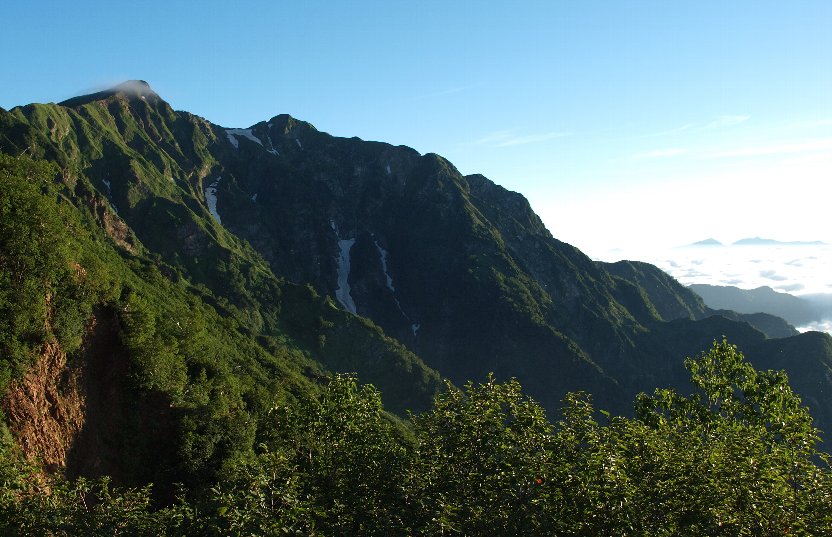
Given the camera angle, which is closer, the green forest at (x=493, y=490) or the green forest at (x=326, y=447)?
the green forest at (x=493, y=490)

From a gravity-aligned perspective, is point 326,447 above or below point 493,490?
below

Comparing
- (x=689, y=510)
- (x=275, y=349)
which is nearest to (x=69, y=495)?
(x=689, y=510)

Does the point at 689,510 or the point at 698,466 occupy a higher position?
the point at 698,466

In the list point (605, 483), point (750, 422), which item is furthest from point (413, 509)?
point (750, 422)

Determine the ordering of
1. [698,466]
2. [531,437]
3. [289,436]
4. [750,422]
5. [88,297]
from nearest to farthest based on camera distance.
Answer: [698,466] < [531,437] < [289,436] < [750,422] < [88,297]

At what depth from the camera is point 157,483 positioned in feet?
168

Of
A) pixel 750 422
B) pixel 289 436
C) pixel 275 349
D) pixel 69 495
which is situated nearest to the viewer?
pixel 69 495

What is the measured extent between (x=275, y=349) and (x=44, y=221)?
398ft

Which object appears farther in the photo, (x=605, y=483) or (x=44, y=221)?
(x=44, y=221)

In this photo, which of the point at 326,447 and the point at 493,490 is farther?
the point at 326,447

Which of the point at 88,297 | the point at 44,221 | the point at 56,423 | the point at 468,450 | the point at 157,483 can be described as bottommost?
the point at 157,483

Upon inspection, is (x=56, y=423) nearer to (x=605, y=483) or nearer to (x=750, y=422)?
(x=605, y=483)

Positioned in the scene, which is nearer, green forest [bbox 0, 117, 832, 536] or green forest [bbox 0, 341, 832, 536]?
green forest [bbox 0, 341, 832, 536]

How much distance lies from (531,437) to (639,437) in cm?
583
